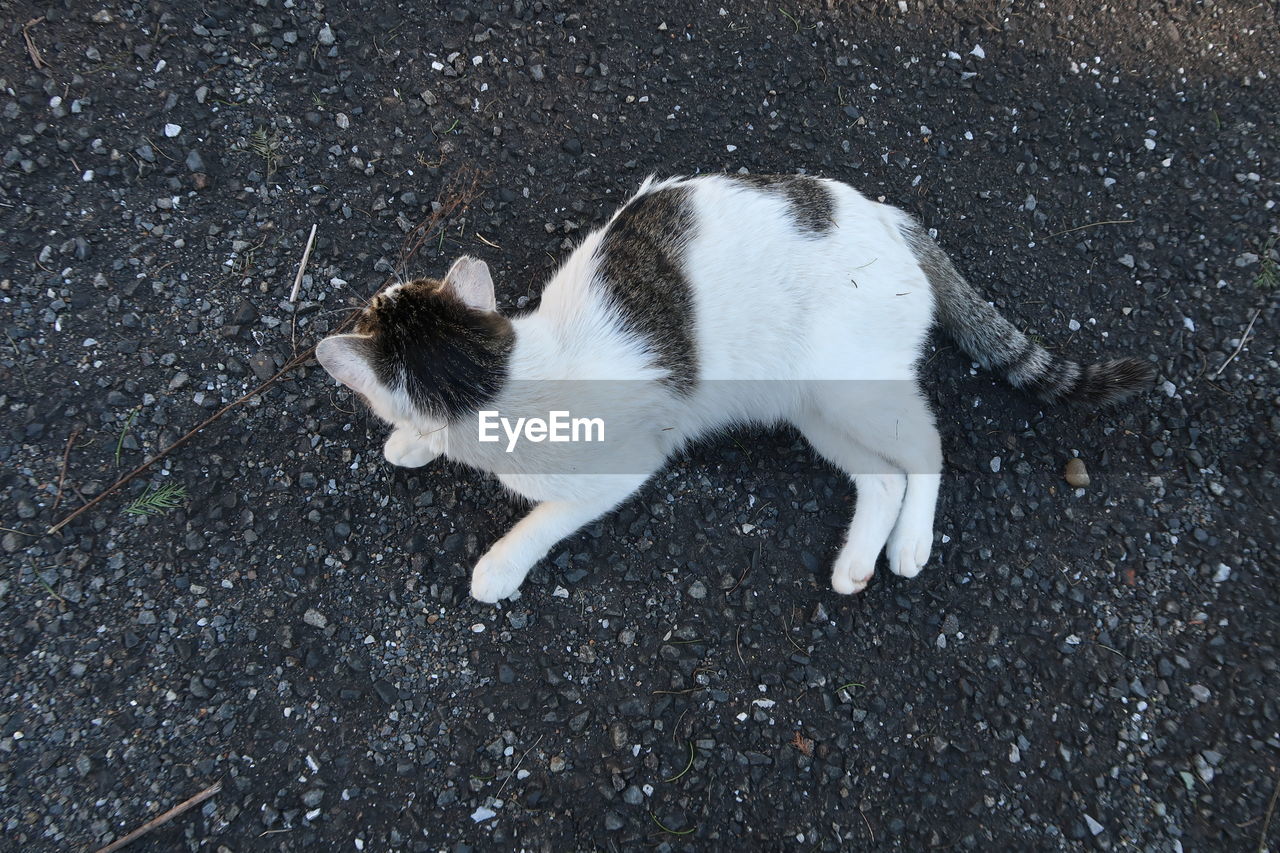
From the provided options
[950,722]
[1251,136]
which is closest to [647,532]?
[950,722]

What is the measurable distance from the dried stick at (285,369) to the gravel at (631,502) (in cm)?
4

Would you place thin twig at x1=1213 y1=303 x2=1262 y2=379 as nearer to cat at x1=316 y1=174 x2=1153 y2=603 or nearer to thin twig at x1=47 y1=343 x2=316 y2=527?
cat at x1=316 y1=174 x2=1153 y2=603

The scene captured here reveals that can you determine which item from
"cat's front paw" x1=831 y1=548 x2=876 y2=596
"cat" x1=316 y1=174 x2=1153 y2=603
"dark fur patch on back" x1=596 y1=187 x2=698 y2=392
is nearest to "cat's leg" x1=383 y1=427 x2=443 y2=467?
"cat" x1=316 y1=174 x2=1153 y2=603

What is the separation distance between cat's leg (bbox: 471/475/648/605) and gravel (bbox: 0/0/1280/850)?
16 cm

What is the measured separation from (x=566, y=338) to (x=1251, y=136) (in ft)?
12.1

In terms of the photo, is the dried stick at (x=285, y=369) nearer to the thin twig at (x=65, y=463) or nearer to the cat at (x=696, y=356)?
the thin twig at (x=65, y=463)

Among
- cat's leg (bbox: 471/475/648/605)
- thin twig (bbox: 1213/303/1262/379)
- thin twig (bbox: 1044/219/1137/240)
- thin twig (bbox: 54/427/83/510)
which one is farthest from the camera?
thin twig (bbox: 1044/219/1137/240)

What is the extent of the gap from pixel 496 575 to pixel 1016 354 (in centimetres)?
232

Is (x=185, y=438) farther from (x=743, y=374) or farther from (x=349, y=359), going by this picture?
(x=743, y=374)

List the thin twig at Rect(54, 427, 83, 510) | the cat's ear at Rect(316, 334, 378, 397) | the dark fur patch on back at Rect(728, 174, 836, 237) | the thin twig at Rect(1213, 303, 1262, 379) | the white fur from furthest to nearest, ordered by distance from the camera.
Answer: the thin twig at Rect(1213, 303, 1262, 379), the thin twig at Rect(54, 427, 83, 510), the dark fur patch on back at Rect(728, 174, 836, 237), the white fur, the cat's ear at Rect(316, 334, 378, 397)

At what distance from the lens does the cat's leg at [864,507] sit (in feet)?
9.27

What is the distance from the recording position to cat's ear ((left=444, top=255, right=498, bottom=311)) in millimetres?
2389

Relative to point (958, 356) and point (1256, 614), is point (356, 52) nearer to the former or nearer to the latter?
point (958, 356)

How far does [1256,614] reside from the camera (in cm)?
288
